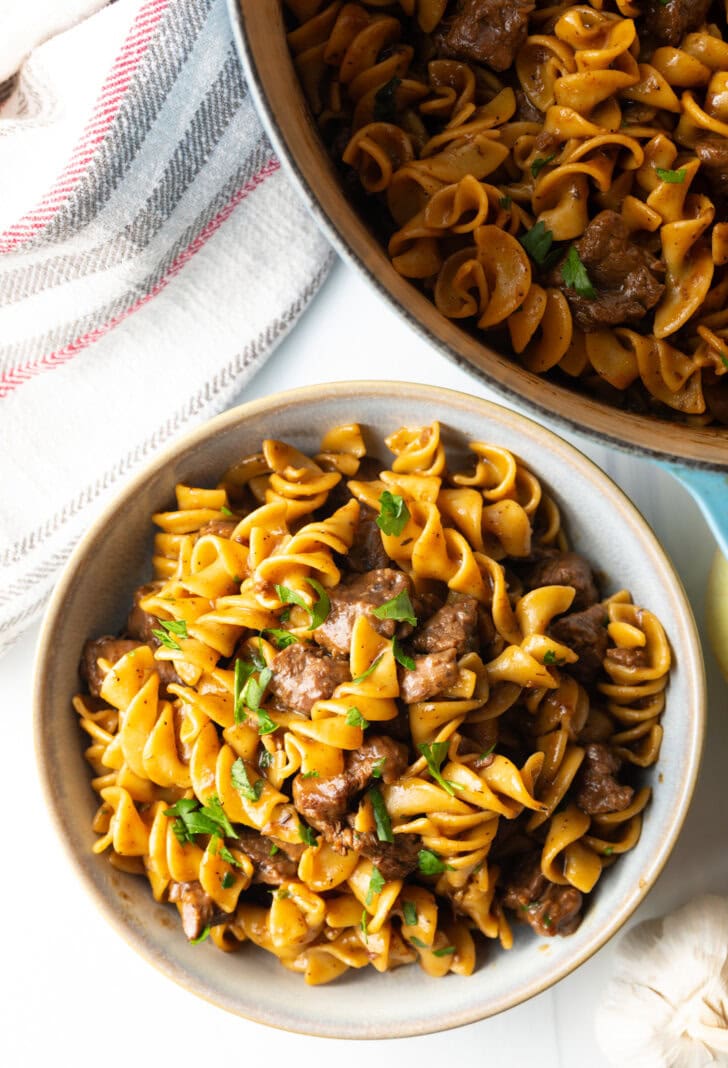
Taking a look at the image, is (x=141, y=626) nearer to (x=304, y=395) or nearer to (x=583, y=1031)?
(x=304, y=395)

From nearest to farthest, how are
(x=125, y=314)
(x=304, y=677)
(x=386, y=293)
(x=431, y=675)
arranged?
1. (x=386, y=293)
2. (x=431, y=675)
3. (x=304, y=677)
4. (x=125, y=314)

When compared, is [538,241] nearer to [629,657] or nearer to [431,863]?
[629,657]

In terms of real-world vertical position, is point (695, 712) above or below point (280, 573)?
below

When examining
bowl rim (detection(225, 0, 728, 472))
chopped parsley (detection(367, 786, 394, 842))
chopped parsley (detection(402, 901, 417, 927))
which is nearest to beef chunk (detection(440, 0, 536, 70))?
bowl rim (detection(225, 0, 728, 472))

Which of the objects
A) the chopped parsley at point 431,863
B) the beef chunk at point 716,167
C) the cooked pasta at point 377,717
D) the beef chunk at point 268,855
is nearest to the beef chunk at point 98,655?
the cooked pasta at point 377,717

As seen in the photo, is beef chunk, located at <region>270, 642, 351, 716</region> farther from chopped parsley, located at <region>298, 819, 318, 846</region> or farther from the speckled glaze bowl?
the speckled glaze bowl

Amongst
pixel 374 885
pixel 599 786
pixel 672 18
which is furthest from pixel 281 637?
pixel 672 18

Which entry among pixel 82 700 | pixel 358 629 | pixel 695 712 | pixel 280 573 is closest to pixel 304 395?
pixel 280 573
